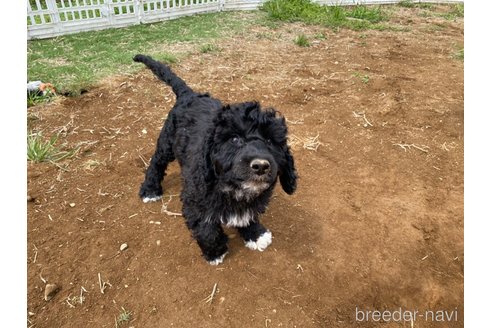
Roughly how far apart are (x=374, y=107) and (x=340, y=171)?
2076 millimetres

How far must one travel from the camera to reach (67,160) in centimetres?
466

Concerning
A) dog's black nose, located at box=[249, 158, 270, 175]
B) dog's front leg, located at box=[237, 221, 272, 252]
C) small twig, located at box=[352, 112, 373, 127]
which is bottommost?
dog's front leg, located at box=[237, 221, 272, 252]

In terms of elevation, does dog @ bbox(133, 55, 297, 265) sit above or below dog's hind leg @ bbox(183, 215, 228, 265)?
above

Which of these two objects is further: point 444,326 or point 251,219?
point 251,219

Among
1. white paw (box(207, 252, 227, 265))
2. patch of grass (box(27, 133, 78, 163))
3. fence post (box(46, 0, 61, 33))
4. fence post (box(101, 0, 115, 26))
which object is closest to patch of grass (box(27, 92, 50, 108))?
patch of grass (box(27, 133, 78, 163))

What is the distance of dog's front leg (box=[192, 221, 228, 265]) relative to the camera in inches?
124

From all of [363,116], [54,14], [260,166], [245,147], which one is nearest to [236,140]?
[245,147]

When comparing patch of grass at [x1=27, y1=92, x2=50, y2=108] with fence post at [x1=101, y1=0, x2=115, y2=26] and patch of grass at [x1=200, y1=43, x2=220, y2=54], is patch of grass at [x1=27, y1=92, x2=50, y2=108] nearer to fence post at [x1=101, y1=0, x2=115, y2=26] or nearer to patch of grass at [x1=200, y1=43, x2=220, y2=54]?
patch of grass at [x1=200, y1=43, x2=220, y2=54]

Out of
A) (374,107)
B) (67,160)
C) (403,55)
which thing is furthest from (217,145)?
(403,55)

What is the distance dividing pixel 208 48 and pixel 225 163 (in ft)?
19.9

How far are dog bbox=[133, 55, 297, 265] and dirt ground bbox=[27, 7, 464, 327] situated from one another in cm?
45

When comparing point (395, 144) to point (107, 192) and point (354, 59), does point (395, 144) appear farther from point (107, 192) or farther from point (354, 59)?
point (107, 192)

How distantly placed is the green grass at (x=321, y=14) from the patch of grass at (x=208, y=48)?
337 centimetres

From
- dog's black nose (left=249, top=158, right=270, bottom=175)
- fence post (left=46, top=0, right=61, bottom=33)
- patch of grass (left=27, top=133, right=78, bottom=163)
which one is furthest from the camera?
fence post (left=46, top=0, right=61, bottom=33)
